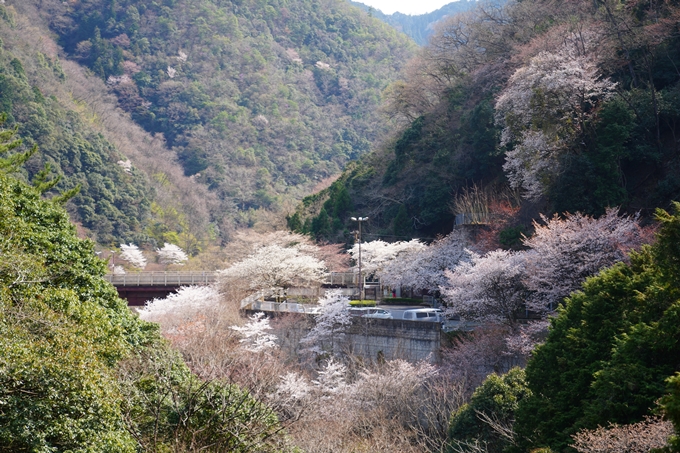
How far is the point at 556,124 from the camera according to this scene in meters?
30.2

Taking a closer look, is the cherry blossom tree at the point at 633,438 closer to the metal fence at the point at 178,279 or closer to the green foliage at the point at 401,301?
the green foliage at the point at 401,301

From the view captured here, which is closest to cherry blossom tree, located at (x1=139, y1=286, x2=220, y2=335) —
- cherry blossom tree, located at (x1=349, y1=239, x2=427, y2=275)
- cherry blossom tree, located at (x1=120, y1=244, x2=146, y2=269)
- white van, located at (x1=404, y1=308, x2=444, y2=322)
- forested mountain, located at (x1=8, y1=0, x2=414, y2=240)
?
cherry blossom tree, located at (x1=349, y1=239, x2=427, y2=275)

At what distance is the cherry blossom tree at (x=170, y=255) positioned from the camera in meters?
71.8

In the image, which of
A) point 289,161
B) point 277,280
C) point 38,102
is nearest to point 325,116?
point 289,161

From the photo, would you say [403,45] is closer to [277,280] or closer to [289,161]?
[289,161]

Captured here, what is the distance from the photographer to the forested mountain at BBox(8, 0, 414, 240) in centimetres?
9862

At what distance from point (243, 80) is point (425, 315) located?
291ft

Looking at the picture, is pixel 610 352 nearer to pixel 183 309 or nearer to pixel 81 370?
pixel 81 370

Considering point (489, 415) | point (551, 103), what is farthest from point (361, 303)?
point (489, 415)

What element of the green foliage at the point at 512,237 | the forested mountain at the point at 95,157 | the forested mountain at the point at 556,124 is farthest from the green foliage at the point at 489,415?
the forested mountain at the point at 95,157

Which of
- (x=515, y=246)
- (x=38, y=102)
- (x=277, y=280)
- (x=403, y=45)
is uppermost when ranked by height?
(x=403, y=45)

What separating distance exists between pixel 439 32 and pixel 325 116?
5871cm

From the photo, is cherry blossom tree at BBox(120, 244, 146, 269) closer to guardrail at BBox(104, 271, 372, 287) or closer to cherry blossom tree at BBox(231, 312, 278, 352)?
guardrail at BBox(104, 271, 372, 287)

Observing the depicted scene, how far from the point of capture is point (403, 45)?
138 meters
